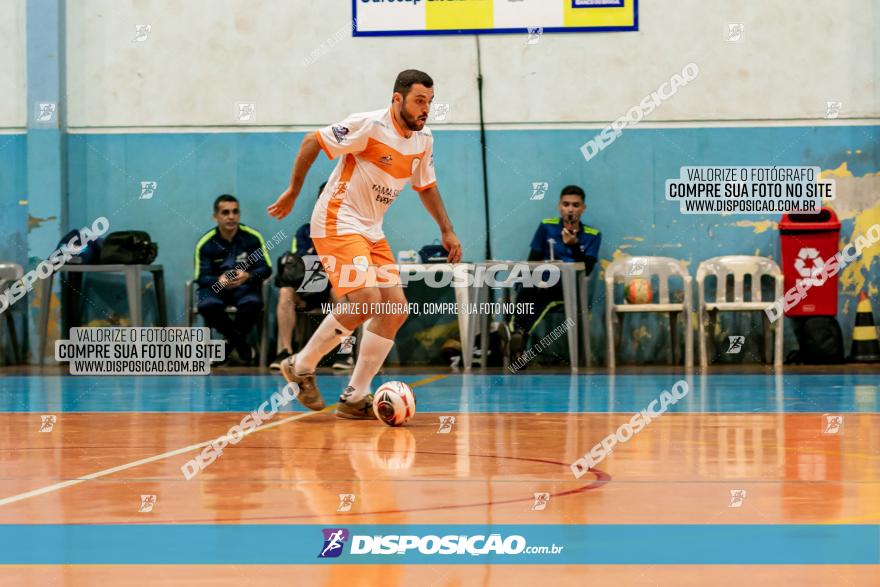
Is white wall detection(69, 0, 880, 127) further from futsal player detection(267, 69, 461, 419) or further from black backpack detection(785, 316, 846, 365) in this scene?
futsal player detection(267, 69, 461, 419)

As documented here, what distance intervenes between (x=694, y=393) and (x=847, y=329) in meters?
5.05

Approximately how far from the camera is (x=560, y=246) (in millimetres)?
13148

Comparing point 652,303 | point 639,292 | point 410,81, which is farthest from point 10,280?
point 410,81

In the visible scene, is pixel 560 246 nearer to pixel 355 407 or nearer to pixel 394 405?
pixel 355 407

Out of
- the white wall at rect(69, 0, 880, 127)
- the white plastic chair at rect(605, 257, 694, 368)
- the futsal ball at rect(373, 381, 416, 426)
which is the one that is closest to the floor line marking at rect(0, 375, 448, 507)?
the futsal ball at rect(373, 381, 416, 426)

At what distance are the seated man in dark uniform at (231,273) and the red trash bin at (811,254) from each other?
228 inches

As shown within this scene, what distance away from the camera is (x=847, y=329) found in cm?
1368

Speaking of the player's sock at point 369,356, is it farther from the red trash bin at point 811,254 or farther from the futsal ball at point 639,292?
the red trash bin at point 811,254

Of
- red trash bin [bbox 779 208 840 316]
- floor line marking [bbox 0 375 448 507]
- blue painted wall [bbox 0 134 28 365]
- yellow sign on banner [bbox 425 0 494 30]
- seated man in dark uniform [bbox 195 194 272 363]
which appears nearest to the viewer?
floor line marking [bbox 0 375 448 507]

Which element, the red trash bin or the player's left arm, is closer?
the player's left arm

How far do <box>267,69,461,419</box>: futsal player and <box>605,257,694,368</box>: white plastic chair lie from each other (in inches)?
226

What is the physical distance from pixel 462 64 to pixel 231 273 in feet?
11.9

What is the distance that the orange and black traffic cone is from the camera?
13297 millimetres
